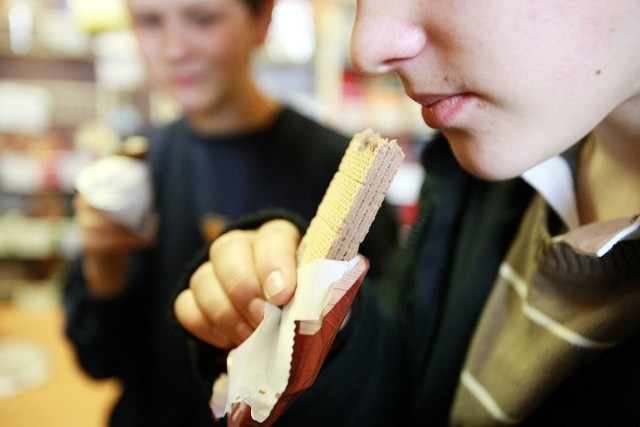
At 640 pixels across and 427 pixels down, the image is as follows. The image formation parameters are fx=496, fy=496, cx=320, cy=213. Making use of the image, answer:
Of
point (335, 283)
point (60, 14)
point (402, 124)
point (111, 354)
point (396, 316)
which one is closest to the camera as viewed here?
point (335, 283)

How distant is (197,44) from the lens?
3.70 feet

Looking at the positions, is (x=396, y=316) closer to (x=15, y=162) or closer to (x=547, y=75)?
Result: (x=547, y=75)

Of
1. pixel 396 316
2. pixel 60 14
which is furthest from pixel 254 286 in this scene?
pixel 60 14

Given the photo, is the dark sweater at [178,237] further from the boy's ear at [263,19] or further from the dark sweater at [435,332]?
the dark sweater at [435,332]

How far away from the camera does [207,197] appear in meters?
1.22

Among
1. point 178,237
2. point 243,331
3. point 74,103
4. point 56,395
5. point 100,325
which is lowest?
point 56,395

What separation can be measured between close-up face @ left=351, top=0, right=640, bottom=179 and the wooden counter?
1.21m

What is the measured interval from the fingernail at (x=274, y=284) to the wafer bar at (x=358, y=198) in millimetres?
30

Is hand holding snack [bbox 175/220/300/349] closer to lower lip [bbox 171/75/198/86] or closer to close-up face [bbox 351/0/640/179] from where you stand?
close-up face [bbox 351/0/640/179]

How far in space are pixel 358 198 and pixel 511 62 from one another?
186mm

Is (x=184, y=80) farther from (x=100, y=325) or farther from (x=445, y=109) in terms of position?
(x=445, y=109)

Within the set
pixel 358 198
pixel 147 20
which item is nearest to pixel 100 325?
pixel 147 20

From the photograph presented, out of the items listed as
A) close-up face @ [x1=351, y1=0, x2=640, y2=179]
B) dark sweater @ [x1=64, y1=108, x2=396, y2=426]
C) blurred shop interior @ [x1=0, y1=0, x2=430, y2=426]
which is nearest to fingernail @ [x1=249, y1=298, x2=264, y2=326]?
close-up face @ [x1=351, y1=0, x2=640, y2=179]

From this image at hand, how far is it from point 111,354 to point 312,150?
678 mm
